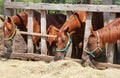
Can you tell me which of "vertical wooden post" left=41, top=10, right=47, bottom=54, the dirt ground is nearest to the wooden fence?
"vertical wooden post" left=41, top=10, right=47, bottom=54

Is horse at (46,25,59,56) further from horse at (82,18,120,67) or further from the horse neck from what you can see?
horse at (82,18,120,67)

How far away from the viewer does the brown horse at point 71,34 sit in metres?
6.98

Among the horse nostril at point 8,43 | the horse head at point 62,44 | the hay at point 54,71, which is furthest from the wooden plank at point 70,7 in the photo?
the hay at point 54,71

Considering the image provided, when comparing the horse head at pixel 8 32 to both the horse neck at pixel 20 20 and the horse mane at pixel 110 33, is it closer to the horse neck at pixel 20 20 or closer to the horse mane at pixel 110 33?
the horse neck at pixel 20 20

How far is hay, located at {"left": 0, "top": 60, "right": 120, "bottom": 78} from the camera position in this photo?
6.04m

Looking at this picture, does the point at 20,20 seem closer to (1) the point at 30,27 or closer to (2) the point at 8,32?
(1) the point at 30,27

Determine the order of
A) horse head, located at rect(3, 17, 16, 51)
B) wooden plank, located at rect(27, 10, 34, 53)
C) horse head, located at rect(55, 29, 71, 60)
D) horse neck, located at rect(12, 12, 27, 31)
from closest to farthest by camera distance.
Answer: horse head, located at rect(55, 29, 71, 60)
horse head, located at rect(3, 17, 16, 51)
wooden plank, located at rect(27, 10, 34, 53)
horse neck, located at rect(12, 12, 27, 31)

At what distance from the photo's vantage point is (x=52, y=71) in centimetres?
642

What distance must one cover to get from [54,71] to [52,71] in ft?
0.24

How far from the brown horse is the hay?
0.32 metres

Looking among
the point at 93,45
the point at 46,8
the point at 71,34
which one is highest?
the point at 46,8

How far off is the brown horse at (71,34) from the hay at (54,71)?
0.32m

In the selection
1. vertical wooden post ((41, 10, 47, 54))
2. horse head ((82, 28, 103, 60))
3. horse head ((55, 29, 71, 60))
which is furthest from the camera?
vertical wooden post ((41, 10, 47, 54))

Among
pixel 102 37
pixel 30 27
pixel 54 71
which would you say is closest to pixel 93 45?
pixel 102 37
